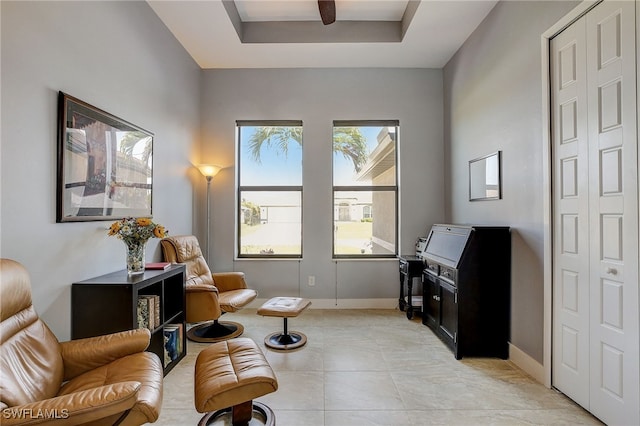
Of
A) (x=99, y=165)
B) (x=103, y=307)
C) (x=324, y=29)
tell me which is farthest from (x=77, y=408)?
(x=324, y=29)

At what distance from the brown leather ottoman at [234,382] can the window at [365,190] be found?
2.45 m

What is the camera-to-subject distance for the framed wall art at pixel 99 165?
6.40 feet

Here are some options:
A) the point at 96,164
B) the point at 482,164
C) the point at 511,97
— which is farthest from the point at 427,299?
the point at 96,164

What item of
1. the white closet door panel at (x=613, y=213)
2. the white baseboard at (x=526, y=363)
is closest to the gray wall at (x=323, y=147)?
the white baseboard at (x=526, y=363)

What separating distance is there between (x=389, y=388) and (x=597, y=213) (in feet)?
5.92

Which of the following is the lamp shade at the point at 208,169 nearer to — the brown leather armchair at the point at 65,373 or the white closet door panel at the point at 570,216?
the brown leather armchair at the point at 65,373

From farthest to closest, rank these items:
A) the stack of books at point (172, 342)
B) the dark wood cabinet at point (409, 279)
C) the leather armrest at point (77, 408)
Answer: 1. the dark wood cabinet at point (409, 279)
2. the stack of books at point (172, 342)
3. the leather armrest at point (77, 408)

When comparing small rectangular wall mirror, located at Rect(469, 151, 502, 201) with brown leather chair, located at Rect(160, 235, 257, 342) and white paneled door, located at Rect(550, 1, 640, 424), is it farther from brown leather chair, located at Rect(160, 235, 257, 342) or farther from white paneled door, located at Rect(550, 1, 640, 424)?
brown leather chair, located at Rect(160, 235, 257, 342)

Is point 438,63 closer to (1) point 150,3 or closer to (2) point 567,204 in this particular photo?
(2) point 567,204

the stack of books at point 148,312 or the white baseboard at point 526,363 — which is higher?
the stack of books at point 148,312

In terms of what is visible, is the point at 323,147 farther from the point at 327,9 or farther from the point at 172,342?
the point at 172,342

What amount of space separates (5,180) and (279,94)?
3.14 metres

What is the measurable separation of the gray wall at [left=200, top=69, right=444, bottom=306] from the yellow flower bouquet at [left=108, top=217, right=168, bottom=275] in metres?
1.76

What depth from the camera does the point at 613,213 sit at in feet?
5.97
